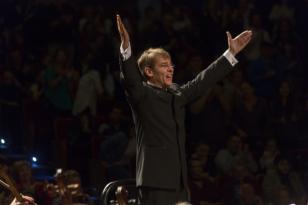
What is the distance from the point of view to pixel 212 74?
4.99 meters

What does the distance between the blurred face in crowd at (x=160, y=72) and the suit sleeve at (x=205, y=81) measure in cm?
12

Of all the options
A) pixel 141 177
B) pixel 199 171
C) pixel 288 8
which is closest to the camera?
pixel 141 177

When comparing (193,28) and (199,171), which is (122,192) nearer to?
(199,171)

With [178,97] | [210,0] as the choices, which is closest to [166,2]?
[210,0]

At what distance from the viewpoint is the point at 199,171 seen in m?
9.03

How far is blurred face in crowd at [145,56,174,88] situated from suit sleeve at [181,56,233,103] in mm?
118

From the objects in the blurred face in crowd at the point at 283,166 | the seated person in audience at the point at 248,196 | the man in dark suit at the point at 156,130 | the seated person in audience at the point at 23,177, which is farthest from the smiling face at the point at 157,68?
the blurred face in crowd at the point at 283,166

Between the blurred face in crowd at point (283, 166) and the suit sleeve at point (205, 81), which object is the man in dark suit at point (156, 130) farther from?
the blurred face in crowd at point (283, 166)

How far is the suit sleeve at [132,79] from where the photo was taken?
15.1 ft

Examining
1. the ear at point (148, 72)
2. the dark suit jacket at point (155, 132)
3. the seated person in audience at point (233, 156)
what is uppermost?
the seated person in audience at point (233, 156)

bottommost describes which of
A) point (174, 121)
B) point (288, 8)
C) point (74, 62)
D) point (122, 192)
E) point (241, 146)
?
point (122, 192)

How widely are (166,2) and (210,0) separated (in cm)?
58

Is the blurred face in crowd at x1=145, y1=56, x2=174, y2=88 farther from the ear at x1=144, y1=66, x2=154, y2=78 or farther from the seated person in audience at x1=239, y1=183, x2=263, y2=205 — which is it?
the seated person in audience at x1=239, y1=183, x2=263, y2=205

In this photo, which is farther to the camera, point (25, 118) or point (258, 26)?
point (258, 26)
